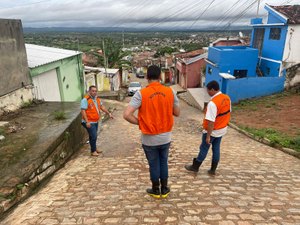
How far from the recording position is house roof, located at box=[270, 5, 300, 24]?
1632 cm

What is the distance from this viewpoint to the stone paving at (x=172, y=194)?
3236mm

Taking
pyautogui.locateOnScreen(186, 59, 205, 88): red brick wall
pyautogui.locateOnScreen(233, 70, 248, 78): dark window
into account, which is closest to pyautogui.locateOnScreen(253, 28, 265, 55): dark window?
pyautogui.locateOnScreen(233, 70, 248, 78): dark window

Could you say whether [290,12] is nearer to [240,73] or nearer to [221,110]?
[240,73]

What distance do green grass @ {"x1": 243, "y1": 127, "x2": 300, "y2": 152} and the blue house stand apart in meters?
7.60

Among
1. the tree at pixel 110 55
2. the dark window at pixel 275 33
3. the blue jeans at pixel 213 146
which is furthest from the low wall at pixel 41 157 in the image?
the tree at pixel 110 55

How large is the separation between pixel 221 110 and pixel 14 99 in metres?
6.63

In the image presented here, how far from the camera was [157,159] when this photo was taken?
3.54 meters

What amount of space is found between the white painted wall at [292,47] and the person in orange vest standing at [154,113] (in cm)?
1652

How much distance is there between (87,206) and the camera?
Result: 11.6 ft

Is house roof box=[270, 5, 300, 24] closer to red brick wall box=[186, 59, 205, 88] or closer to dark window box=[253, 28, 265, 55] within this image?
dark window box=[253, 28, 265, 55]

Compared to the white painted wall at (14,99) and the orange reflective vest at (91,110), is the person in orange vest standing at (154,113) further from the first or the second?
the white painted wall at (14,99)

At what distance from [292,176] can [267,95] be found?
13.4 meters

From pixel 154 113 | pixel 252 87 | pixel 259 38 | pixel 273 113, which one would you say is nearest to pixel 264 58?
pixel 259 38

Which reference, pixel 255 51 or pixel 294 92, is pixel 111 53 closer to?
pixel 255 51
